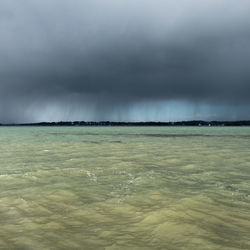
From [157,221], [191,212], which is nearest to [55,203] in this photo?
[157,221]

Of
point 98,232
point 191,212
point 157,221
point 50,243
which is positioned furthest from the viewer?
point 191,212

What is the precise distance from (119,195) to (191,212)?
330 cm

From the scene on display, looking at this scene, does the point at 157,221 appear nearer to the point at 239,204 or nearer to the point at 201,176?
the point at 239,204

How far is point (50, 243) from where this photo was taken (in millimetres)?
5805

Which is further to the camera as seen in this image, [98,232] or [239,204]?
[239,204]

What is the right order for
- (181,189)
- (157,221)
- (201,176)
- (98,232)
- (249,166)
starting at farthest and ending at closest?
(249,166)
(201,176)
(181,189)
(157,221)
(98,232)

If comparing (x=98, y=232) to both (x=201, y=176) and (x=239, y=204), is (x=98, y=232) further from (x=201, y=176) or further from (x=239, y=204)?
(x=201, y=176)

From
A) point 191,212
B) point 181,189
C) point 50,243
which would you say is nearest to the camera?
point 50,243

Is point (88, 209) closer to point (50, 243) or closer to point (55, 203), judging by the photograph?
point (55, 203)

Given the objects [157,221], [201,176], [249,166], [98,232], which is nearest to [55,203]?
[98,232]

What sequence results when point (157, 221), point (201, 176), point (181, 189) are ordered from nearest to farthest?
point (157, 221) < point (181, 189) < point (201, 176)

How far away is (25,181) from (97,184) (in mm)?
4083

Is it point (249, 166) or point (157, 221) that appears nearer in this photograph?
point (157, 221)

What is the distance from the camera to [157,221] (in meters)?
7.29
